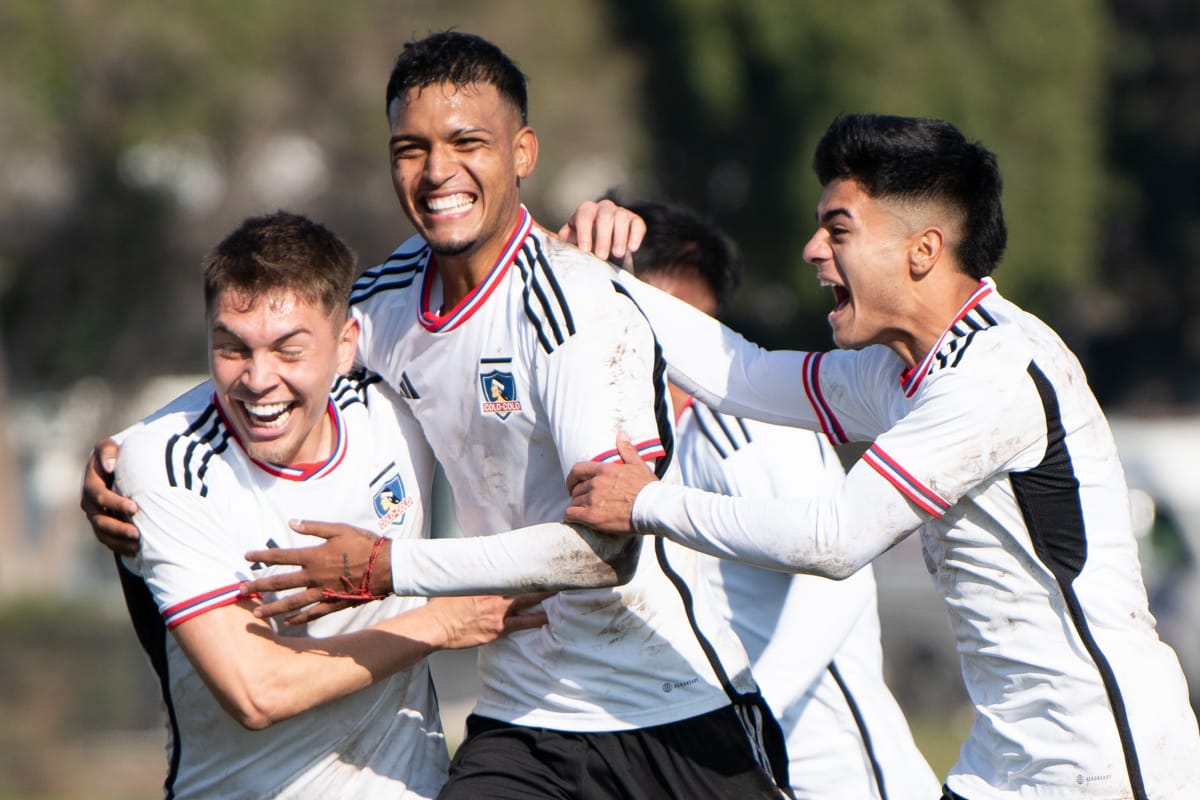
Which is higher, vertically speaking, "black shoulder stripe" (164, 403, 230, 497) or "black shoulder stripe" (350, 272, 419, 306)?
"black shoulder stripe" (350, 272, 419, 306)

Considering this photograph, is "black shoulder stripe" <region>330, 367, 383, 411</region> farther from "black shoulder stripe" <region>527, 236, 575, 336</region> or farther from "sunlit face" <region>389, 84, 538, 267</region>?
"black shoulder stripe" <region>527, 236, 575, 336</region>

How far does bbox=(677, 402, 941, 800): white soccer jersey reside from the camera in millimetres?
5012

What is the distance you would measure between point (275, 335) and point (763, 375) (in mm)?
1378

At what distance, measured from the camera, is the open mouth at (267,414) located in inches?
169

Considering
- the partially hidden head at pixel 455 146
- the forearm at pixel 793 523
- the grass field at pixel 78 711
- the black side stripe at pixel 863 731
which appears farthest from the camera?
the grass field at pixel 78 711

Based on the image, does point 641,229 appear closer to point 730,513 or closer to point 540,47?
point 730,513

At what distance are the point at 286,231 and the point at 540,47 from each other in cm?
1901

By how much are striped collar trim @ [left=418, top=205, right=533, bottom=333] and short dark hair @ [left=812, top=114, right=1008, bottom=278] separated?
888 millimetres

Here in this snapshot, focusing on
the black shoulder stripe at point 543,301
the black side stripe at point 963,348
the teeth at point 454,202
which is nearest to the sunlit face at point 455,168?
the teeth at point 454,202

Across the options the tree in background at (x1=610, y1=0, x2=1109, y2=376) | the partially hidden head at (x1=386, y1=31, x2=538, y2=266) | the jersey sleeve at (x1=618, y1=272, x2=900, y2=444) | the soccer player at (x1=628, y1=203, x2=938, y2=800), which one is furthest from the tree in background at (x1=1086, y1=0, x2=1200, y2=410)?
the partially hidden head at (x1=386, y1=31, x2=538, y2=266)

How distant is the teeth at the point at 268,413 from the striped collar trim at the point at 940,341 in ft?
5.23

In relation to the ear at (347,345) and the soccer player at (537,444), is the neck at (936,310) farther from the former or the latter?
the ear at (347,345)

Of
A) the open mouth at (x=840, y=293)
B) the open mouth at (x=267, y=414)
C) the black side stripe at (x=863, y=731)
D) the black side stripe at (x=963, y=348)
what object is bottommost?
the black side stripe at (x=863, y=731)

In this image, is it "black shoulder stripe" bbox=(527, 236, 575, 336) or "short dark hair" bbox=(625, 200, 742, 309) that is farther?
"short dark hair" bbox=(625, 200, 742, 309)
